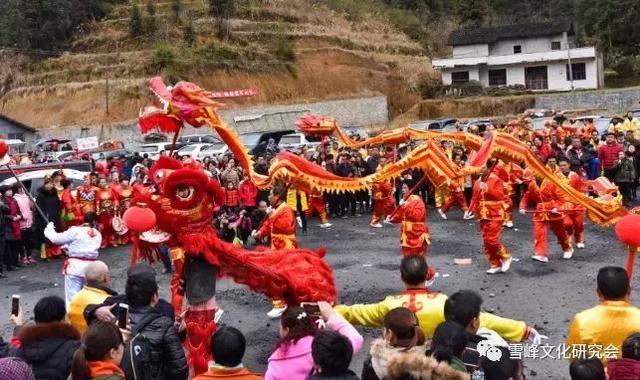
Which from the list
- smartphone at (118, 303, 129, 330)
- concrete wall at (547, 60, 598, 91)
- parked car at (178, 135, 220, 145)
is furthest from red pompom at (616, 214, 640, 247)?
concrete wall at (547, 60, 598, 91)

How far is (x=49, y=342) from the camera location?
3986 millimetres

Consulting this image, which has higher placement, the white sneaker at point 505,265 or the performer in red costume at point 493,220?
the performer in red costume at point 493,220

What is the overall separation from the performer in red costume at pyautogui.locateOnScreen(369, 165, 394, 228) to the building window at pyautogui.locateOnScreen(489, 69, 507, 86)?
34.6 metres

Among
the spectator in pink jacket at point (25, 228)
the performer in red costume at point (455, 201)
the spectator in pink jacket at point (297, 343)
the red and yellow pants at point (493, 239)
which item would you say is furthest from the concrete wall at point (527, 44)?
the spectator in pink jacket at point (297, 343)

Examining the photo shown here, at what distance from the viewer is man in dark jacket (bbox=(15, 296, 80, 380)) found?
3.90 m

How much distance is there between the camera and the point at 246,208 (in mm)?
14320

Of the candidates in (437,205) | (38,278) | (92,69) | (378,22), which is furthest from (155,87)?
(378,22)

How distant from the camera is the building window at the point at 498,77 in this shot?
156ft

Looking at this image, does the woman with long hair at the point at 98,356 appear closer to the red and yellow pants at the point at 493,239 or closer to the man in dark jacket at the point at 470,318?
the man in dark jacket at the point at 470,318

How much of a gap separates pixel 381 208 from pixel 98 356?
12.4m

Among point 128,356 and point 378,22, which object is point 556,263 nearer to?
point 128,356

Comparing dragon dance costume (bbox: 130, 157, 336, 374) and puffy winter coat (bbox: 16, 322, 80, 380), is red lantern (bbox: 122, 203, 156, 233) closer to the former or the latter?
dragon dance costume (bbox: 130, 157, 336, 374)

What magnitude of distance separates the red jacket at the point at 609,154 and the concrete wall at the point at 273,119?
22.5 m

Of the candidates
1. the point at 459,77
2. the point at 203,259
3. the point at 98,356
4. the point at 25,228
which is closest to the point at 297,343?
the point at 98,356
